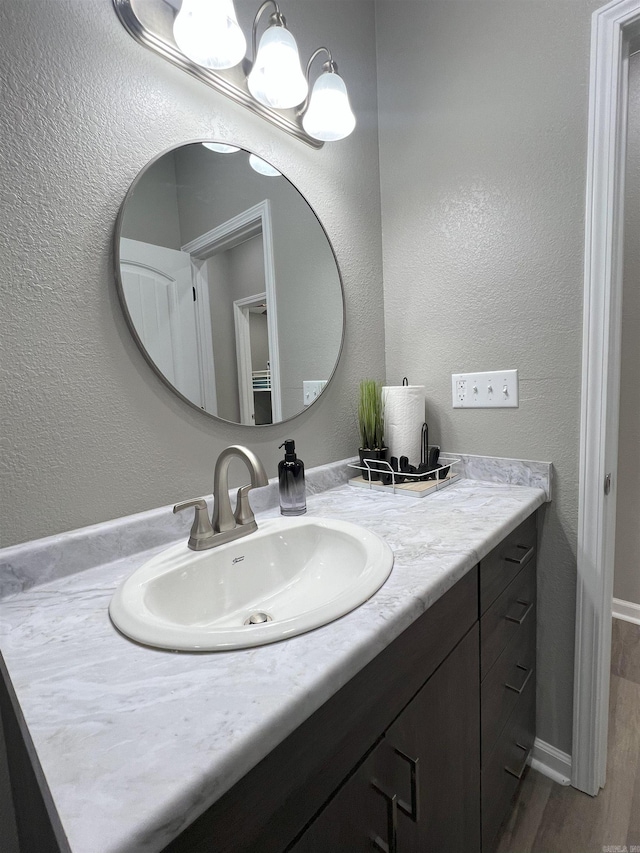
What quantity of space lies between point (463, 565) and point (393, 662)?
0.21 meters

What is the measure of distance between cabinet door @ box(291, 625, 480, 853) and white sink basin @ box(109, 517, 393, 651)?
0.64ft

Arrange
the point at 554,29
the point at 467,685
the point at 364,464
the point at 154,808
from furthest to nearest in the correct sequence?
the point at 364,464 < the point at 554,29 < the point at 467,685 < the point at 154,808

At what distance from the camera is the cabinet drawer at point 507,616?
0.86m

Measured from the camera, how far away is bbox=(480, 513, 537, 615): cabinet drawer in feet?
2.75

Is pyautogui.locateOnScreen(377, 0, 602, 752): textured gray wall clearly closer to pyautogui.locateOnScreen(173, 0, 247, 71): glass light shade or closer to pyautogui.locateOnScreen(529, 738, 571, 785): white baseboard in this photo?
pyautogui.locateOnScreen(529, 738, 571, 785): white baseboard

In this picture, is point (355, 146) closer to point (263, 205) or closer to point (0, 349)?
point (263, 205)

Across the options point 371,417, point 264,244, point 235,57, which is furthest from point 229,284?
point 371,417

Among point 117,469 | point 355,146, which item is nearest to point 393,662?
point 117,469

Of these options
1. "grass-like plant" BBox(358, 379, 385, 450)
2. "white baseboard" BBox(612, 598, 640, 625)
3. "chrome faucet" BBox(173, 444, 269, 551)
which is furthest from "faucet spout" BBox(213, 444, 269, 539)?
"white baseboard" BBox(612, 598, 640, 625)

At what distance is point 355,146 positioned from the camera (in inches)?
53.4

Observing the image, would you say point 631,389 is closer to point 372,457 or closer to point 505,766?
point 372,457

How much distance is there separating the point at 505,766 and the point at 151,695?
98cm

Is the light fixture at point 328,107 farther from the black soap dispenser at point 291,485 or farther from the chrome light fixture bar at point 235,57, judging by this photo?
the black soap dispenser at point 291,485

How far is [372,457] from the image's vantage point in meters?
1.29
